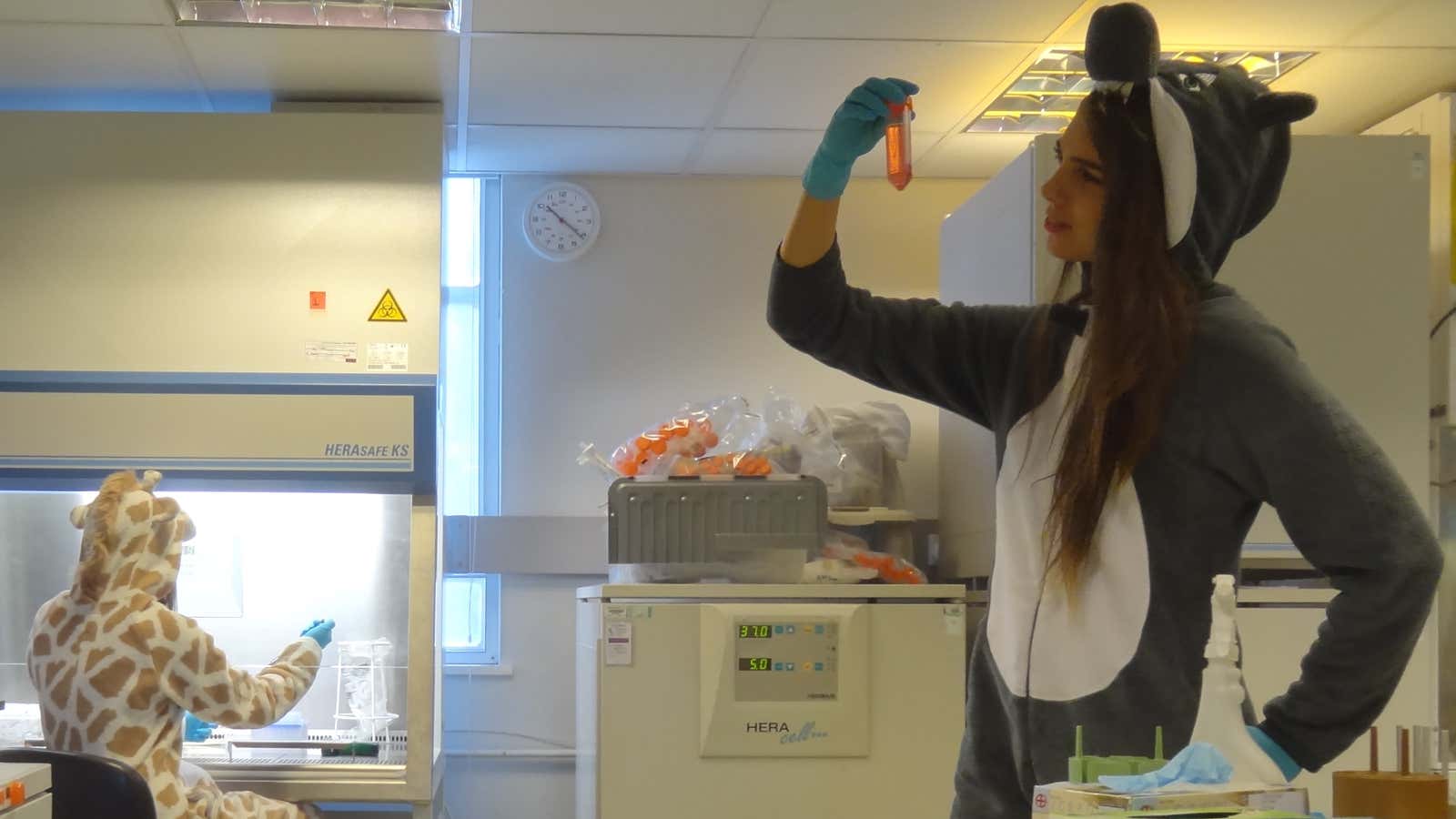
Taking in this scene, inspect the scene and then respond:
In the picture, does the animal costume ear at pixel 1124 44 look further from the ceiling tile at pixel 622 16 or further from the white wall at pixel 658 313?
the white wall at pixel 658 313

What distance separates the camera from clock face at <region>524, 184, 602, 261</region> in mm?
3838

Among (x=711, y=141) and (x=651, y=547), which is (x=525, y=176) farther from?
(x=651, y=547)

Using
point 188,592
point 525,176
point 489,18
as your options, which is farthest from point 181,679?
point 525,176

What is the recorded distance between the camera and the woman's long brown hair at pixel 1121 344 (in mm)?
1197

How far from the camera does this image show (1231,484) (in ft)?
4.01

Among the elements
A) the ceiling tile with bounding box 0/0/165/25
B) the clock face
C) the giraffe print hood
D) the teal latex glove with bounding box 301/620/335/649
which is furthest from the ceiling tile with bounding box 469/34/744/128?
the teal latex glove with bounding box 301/620/335/649

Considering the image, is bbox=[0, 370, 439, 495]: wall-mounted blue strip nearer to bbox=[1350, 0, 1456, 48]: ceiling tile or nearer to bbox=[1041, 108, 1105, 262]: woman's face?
bbox=[1041, 108, 1105, 262]: woman's face

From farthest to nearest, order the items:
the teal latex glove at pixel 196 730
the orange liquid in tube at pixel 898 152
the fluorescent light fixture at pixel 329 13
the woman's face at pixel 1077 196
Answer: the teal latex glove at pixel 196 730 < the fluorescent light fixture at pixel 329 13 < the orange liquid in tube at pixel 898 152 < the woman's face at pixel 1077 196

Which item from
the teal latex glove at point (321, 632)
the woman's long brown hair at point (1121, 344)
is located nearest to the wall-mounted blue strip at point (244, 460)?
the teal latex glove at point (321, 632)

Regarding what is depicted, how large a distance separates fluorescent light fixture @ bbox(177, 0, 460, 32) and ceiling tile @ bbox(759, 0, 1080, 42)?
676mm

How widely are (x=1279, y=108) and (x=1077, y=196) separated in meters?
0.20

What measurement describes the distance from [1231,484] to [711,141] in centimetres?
252

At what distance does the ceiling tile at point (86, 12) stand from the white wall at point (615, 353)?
1.31 metres

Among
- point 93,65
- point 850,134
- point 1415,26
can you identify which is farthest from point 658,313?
point 850,134
